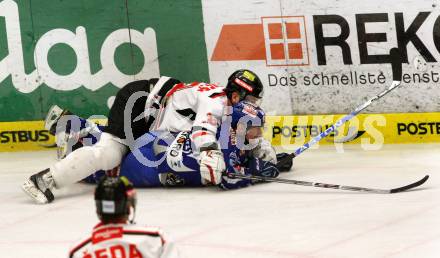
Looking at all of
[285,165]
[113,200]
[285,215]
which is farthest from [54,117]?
[113,200]

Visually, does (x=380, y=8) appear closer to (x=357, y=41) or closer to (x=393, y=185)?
(x=357, y=41)

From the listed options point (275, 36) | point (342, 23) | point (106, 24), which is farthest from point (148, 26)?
point (342, 23)

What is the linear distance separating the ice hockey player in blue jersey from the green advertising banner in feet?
4.94

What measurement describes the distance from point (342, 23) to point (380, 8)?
291 millimetres

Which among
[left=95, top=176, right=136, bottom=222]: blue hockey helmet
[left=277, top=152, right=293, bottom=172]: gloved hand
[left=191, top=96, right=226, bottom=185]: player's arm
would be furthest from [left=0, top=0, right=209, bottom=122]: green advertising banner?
[left=95, top=176, right=136, bottom=222]: blue hockey helmet

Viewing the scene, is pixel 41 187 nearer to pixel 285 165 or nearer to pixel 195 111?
pixel 195 111

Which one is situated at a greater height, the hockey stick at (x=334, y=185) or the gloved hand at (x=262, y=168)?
the gloved hand at (x=262, y=168)

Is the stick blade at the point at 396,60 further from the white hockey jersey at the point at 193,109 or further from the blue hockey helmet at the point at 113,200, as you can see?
the blue hockey helmet at the point at 113,200

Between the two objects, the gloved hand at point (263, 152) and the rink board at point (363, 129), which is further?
the rink board at point (363, 129)

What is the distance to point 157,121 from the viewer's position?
6.43m

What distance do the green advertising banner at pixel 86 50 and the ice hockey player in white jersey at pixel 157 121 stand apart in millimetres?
1212

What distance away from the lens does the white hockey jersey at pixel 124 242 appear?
3102 mm

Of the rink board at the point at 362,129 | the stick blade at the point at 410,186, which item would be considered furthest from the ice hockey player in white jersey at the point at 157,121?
the rink board at the point at 362,129

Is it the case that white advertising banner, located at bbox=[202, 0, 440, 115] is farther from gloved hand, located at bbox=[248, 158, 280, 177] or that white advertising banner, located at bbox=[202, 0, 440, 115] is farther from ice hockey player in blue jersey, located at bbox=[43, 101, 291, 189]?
gloved hand, located at bbox=[248, 158, 280, 177]
